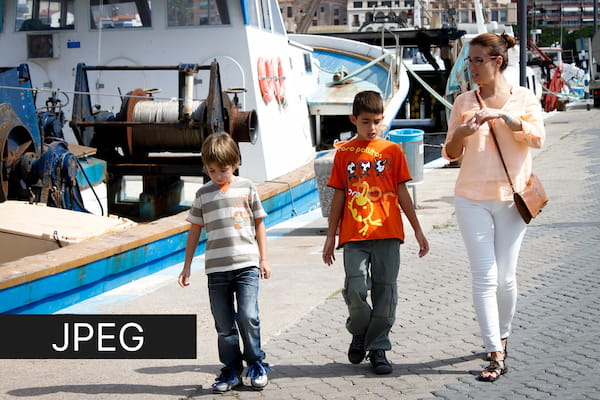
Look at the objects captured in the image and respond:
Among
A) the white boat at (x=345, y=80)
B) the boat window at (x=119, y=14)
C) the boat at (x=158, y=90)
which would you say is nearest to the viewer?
the boat at (x=158, y=90)


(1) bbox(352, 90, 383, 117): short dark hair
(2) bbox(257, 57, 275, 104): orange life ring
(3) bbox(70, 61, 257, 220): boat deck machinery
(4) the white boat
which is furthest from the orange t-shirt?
(4) the white boat

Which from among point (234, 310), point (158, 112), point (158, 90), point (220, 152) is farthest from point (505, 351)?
point (158, 90)

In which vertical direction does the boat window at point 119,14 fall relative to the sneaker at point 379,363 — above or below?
above

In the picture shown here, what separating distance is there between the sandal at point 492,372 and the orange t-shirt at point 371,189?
2.72ft

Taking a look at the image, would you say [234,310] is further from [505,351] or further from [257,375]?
[505,351]

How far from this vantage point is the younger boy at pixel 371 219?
5379 millimetres

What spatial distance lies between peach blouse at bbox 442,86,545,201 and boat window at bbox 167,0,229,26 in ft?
25.2

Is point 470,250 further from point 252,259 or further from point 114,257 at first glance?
point 114,257

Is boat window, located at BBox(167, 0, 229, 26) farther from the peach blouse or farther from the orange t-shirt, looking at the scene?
the peach blouse

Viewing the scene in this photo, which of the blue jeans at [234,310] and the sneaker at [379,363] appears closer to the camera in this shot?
the blue jeans at [234,310]

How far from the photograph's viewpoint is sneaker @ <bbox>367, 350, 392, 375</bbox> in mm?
5434

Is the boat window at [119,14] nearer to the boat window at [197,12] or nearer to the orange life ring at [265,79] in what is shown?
the boat window at [197,12]

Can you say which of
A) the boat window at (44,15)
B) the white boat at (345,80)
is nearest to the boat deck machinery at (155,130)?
the boat window at (44,15)

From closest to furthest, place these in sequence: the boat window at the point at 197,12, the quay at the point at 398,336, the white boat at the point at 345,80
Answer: the quay at the point at 398,336 < the boat window at the point at 197,12 < the white boat at the point at 345,80
